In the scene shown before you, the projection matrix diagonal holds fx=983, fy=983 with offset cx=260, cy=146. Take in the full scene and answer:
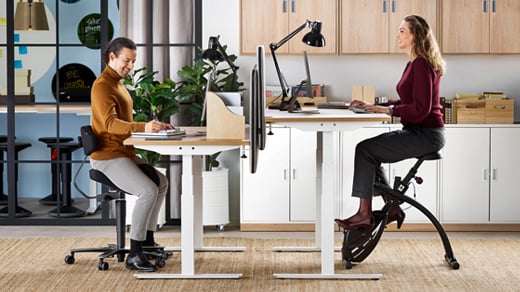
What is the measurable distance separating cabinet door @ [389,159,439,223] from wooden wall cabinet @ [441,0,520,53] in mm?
1007

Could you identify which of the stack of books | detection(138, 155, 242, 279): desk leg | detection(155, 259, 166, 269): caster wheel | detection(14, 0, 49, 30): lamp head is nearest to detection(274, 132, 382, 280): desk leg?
detection(138, 155, 242, 279): desk leg

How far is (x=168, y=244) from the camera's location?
7.12 meters

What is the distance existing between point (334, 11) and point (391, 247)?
1939mm

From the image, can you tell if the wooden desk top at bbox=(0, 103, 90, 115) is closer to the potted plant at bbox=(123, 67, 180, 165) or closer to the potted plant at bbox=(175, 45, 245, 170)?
the potted plant at bbox=(123, 67, 180, 165)

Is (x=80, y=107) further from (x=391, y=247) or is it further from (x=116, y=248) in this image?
(x=391, y=247)

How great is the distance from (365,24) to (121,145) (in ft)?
8.11

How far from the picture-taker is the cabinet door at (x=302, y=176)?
7.60 m

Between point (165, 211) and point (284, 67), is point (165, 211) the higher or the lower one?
the lower one

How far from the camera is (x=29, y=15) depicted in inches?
329

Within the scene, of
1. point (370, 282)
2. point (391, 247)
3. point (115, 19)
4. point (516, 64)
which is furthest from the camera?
point (115, 19)

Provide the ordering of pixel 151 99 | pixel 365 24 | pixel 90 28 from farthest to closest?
pixel 90 28
pixel 365 24
pixel 151 99

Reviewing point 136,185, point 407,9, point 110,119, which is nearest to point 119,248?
point 136,185

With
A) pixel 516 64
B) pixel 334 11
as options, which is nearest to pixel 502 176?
pixel 516 64

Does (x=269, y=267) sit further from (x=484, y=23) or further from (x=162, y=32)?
(x=484, y=23)
